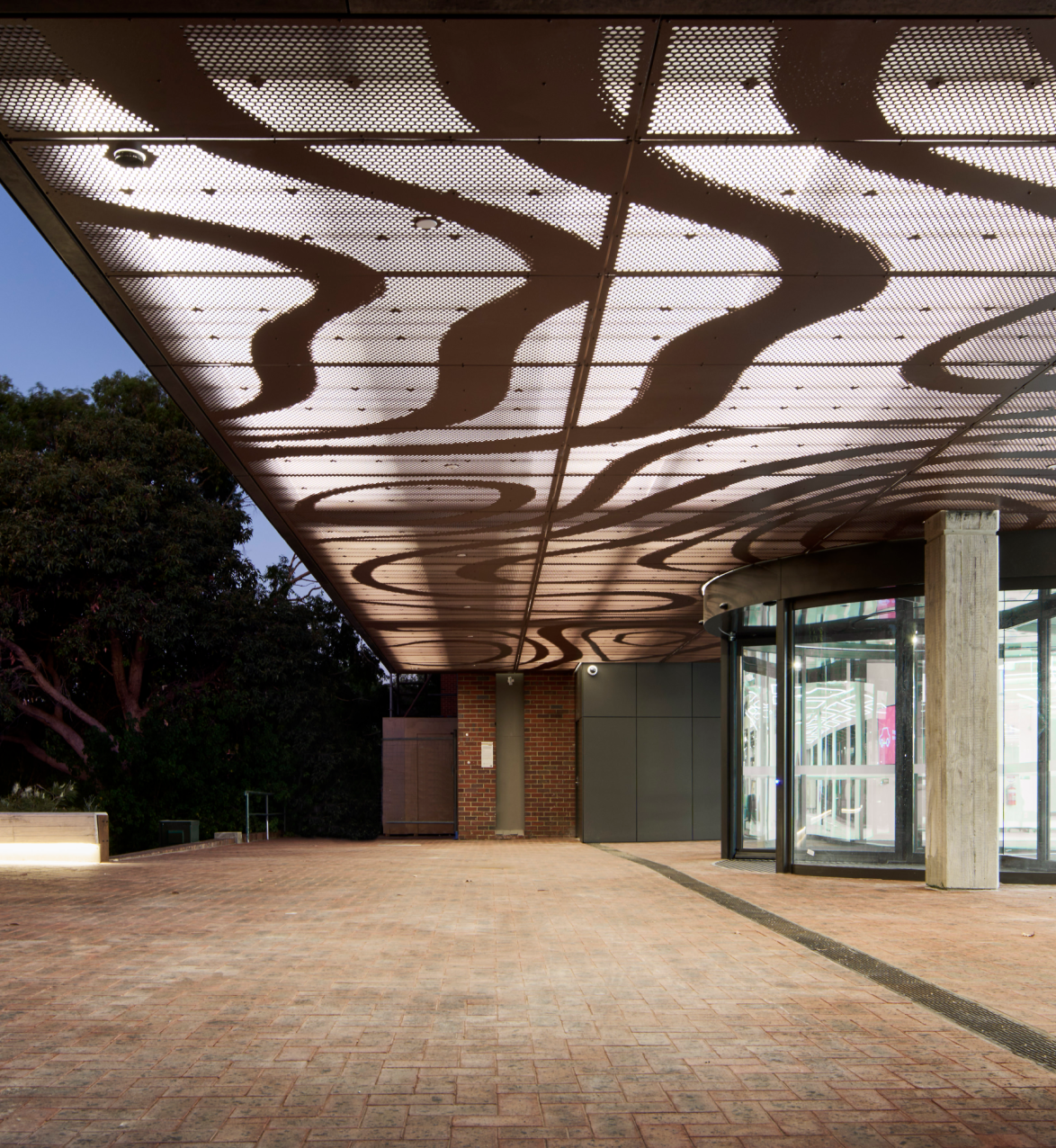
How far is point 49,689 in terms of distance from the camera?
24516mm

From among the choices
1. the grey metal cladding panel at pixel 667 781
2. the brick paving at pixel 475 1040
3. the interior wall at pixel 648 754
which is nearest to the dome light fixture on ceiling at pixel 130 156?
the brick paving at pixel 475 1040

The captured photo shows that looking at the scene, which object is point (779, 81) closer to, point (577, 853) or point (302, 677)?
point (577, 853)

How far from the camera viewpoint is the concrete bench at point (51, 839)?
1343 cm

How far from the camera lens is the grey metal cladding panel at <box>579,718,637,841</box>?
2100cm

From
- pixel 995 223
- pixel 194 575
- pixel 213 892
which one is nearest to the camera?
pixel 995 223

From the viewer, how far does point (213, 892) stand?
10.3 m

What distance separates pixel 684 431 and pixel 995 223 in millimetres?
3089

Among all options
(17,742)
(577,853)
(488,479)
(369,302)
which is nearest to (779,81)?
(369,302)

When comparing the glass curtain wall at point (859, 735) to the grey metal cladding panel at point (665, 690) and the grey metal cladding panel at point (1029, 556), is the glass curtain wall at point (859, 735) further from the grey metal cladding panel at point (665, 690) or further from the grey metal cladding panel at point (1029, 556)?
the grey metal cladding panel at point (665, 690)

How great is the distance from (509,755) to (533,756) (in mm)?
563

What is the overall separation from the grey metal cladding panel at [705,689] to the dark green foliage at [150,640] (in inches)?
376

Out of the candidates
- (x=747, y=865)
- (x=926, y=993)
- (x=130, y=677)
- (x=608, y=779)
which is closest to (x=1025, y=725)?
(x=747, y=865)

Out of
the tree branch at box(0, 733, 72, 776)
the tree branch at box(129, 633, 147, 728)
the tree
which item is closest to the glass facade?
the tree

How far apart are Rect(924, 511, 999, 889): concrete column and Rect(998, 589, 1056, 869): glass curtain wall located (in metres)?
0.68
